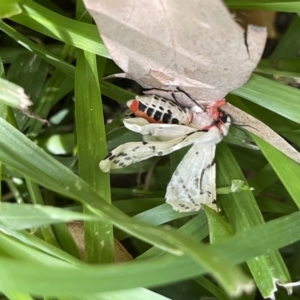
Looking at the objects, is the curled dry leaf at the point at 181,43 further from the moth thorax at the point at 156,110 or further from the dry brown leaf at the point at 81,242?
the dry brown leaf at the point at 81,242

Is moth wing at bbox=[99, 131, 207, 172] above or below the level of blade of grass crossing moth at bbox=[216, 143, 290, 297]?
above

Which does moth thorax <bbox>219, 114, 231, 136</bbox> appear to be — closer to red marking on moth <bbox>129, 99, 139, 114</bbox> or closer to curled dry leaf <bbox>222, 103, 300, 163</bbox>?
curled dry leaf <bbox>222, 103, 300, 163</bbox>

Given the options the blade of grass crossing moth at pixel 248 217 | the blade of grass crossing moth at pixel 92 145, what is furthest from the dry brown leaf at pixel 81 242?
the blade of grass crossing moth at pixel 248 217

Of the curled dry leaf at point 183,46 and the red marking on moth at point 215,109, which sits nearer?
the curled dry leaf at point 183,46

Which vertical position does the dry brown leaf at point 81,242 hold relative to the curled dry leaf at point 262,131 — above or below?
below

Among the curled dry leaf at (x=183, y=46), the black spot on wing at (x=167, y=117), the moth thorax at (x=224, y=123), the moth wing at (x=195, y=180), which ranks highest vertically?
the curled dry leaf at (x=183, y=46)

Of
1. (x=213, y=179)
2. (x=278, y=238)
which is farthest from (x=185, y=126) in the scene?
(x=278, y=238)

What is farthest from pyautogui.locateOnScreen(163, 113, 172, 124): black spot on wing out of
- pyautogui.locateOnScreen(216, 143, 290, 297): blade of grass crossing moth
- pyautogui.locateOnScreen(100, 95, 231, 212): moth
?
pyautogui.locateOnScreen(216, 143, 290, 297): blade of grass crossing moth
